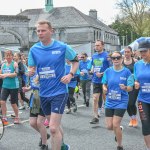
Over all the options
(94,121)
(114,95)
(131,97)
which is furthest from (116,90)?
(94,121)

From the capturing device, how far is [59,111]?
637 cm

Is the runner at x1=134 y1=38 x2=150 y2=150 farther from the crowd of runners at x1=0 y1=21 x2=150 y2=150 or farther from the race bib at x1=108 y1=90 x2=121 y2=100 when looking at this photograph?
the race bib at x1=108 y1=90 x2=121 y2=100

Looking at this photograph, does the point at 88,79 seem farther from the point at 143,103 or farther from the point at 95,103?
the point at 143,103

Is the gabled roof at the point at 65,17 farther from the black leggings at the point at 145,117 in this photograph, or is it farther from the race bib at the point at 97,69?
the black leggings at the point at 145,117

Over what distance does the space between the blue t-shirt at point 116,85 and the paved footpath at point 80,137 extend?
868mm

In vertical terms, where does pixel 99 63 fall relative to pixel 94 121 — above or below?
above

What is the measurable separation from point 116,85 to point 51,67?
1889mm

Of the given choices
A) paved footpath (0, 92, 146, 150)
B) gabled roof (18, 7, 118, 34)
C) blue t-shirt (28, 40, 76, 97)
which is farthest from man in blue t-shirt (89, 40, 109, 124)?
gabled roof (18, 7, 118, 34)

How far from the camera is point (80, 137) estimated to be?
9.16 meters

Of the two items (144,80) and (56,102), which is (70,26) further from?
(56,102)

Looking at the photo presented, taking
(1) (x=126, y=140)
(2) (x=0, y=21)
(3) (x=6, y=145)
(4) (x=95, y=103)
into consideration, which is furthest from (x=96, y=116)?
(2) (x=0, y=21)

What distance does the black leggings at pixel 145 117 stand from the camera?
6621 mm

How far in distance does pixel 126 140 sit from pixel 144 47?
271 cm

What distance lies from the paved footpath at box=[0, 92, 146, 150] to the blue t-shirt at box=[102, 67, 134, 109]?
34.2 inches
